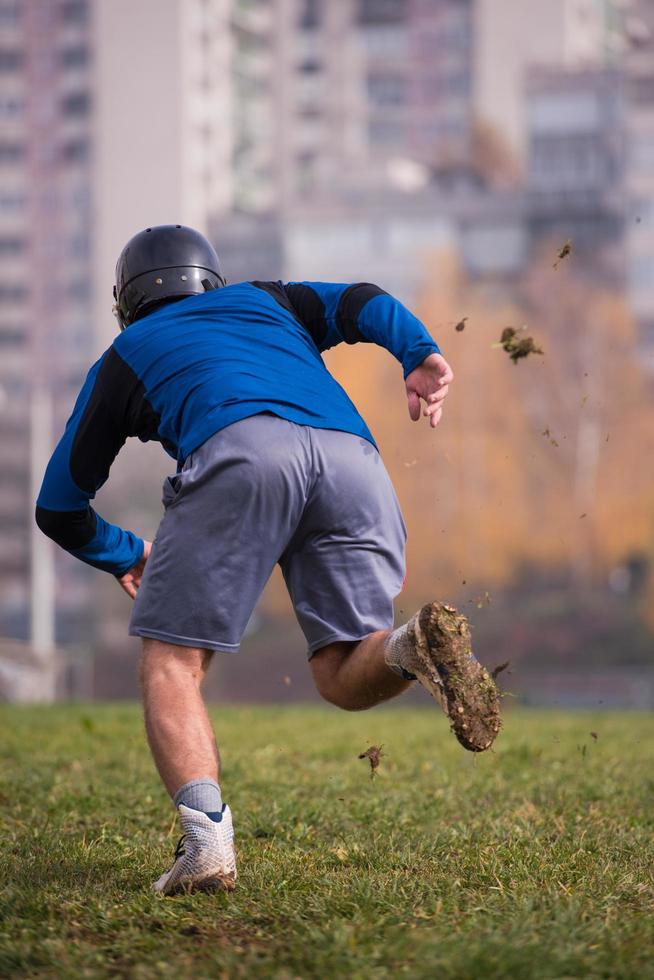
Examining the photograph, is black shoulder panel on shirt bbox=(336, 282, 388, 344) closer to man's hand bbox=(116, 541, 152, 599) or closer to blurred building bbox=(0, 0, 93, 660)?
man's hand bbox=(116, 541, 152, 599)

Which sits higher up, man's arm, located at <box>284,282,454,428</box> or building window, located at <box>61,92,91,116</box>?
building window, located at <box>61,92,91,116</box>

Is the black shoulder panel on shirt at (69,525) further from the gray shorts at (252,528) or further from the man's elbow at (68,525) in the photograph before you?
the gray shorts at (252,528)

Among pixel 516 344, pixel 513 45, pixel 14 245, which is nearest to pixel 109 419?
pixel 516 344

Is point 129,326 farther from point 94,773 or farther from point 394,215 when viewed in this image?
point 394,215

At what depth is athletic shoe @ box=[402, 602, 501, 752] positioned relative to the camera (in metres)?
3.80

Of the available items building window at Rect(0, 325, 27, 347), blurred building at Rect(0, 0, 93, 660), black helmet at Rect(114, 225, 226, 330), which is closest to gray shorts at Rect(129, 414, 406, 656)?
black helmet at Rect(114, 225, 226, 330)

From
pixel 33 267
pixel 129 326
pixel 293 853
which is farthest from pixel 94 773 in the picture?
pixel 33 267

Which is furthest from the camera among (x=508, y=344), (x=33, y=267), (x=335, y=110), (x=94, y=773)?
(x=335, y=110)

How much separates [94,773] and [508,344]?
2911 millimetres

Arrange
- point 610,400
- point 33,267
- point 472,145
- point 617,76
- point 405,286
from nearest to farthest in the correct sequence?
point 610,400 → point 405,286 → point 617,76 → point 472,145 → point 33,267

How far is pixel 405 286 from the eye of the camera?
3007 inches

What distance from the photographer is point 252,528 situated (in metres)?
3.93

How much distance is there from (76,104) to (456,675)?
356 ft

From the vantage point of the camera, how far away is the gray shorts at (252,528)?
12.8 ft
